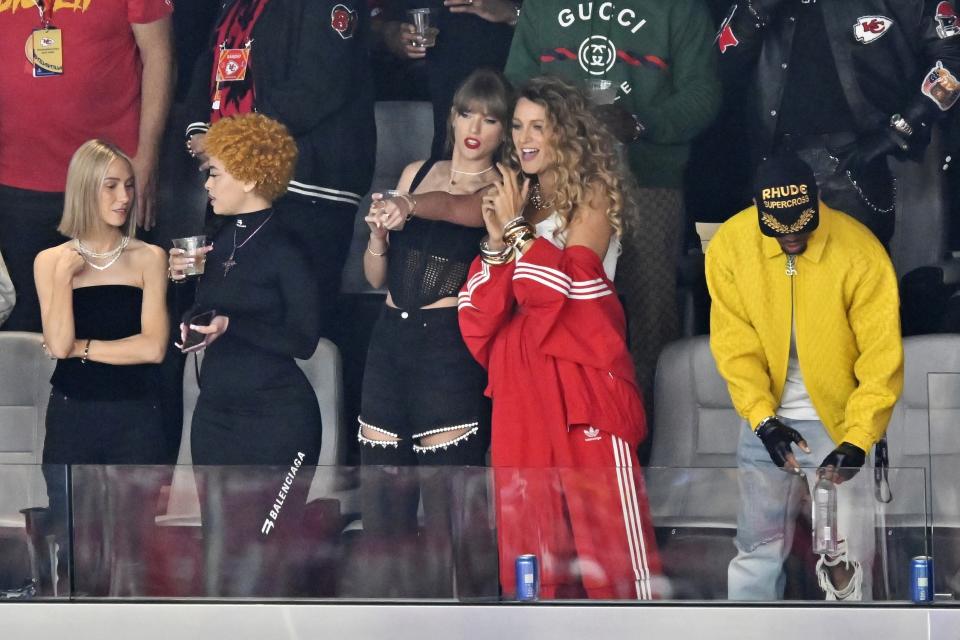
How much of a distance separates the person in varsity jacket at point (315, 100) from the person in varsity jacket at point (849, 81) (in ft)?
4.39

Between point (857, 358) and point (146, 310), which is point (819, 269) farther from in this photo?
point (146, 310)

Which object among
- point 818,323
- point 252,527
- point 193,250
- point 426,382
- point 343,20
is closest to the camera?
point 252,527

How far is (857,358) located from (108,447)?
260cm

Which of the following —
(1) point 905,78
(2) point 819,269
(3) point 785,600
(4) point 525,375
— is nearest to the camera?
(3) point 785,600

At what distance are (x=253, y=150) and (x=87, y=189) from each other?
62 cm

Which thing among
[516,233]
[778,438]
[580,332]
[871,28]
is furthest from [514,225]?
[871,28]

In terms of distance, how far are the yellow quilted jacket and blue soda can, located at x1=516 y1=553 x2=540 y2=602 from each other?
85 cm

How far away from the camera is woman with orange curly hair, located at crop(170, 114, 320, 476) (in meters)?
5.94

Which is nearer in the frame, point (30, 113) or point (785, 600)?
point (785, 600)

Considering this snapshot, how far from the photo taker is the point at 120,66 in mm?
6141

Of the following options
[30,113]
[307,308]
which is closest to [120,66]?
[30,113]

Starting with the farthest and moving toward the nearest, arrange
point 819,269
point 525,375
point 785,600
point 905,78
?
point 905,78 → point 525,375 → point 819,269 → point 785,600

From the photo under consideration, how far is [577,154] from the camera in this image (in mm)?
5500

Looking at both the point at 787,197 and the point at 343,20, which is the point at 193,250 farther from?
the point at 787,197
